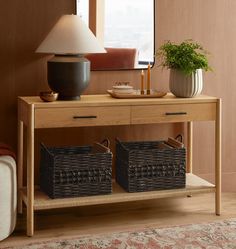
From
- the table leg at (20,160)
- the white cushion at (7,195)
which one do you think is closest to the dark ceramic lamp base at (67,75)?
the table leg at (20,160)

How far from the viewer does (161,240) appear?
3.17 metres

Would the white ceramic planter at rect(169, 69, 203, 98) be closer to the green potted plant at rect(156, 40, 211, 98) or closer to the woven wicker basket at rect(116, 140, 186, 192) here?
the green potted plant at rect(156, 40, 211, 98)

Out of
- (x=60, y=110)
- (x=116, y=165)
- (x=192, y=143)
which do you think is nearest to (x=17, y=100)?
(x=60, y=110)

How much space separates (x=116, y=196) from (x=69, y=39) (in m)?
0.94

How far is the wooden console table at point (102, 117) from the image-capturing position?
3199mm

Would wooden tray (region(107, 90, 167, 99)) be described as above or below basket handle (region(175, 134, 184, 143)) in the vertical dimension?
above

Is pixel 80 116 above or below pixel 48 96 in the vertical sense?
below

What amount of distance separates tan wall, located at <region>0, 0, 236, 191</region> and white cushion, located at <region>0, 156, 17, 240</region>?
510 millimetres

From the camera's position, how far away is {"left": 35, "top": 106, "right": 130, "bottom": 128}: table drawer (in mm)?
3193

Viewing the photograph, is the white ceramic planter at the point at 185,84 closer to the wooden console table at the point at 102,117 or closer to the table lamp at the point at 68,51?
the wooden console table at the point at 102,117

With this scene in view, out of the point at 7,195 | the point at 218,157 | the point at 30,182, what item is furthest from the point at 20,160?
the point at 218,157

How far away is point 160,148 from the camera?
3.68m

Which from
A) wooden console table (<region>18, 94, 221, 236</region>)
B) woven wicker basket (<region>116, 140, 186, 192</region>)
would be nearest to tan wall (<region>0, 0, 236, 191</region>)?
wooden console table (<region>18, 94, 221, 236</region>)

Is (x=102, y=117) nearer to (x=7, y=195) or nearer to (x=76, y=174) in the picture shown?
(x=76, y=174)
